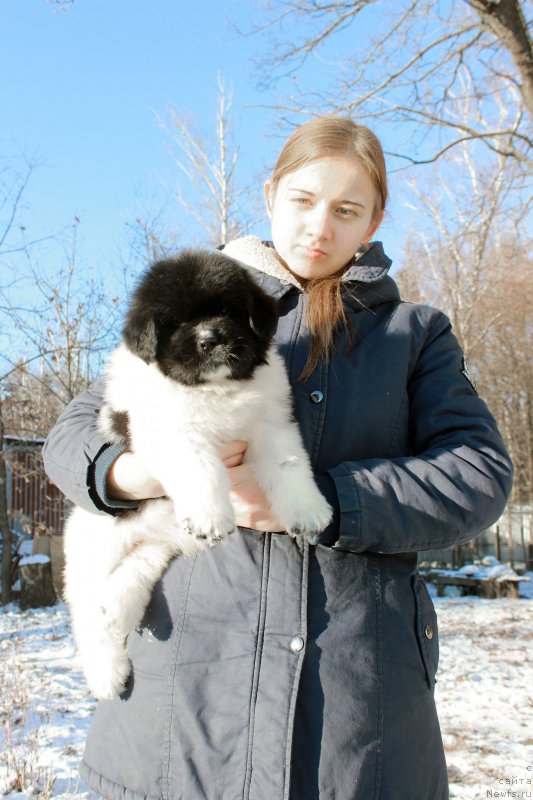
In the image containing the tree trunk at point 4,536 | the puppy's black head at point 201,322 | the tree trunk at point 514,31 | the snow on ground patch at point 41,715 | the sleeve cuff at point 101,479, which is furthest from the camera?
the tree trunk at point 4,536

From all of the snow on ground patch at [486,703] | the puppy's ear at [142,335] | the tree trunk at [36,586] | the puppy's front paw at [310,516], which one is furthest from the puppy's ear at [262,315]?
the tree trunk at [36,586]

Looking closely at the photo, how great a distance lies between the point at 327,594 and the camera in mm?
1787

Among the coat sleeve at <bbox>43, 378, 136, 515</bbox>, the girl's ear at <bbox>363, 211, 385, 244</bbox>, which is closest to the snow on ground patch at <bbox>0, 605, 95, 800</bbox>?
the coat sleeve at <bbox>43, 378, 136, 515</bbox>

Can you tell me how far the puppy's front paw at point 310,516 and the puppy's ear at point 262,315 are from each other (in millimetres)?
614

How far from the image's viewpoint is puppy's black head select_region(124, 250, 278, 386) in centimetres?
215

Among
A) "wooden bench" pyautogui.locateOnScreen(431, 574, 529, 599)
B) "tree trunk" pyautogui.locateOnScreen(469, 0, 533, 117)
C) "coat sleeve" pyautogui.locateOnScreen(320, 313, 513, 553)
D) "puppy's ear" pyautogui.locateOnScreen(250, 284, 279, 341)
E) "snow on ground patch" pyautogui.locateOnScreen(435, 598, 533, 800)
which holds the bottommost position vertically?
"wooden bench" pyautogui.locateOnScreen(431, 574, 529, 599)

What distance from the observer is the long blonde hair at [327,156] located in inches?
84.2

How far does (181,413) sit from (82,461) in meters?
0.35

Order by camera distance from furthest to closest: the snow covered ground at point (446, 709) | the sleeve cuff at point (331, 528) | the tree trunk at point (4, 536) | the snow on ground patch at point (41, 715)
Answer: the tree trunk at point (4, 536) → the snow covered ground at point (446, 709) → the snow on ground patch at point (41, 715) → the sleeve cuff at point (331, 528)

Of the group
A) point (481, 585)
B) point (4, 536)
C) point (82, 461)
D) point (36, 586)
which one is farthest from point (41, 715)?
point (481, 585)

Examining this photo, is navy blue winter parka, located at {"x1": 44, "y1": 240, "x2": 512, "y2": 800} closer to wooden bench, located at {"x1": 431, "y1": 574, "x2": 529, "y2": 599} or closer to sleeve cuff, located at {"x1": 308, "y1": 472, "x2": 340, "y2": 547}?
sleeve cuff, located at {"x1": 308, "y1": 472, "x2": 340, "y2": 547}

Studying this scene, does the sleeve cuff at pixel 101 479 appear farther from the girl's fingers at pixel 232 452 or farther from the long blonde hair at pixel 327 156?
the long blonde hair at pixel 327 156

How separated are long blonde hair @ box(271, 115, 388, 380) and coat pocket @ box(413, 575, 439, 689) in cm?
77

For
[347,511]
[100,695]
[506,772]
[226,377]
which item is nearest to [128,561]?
[100,695]
